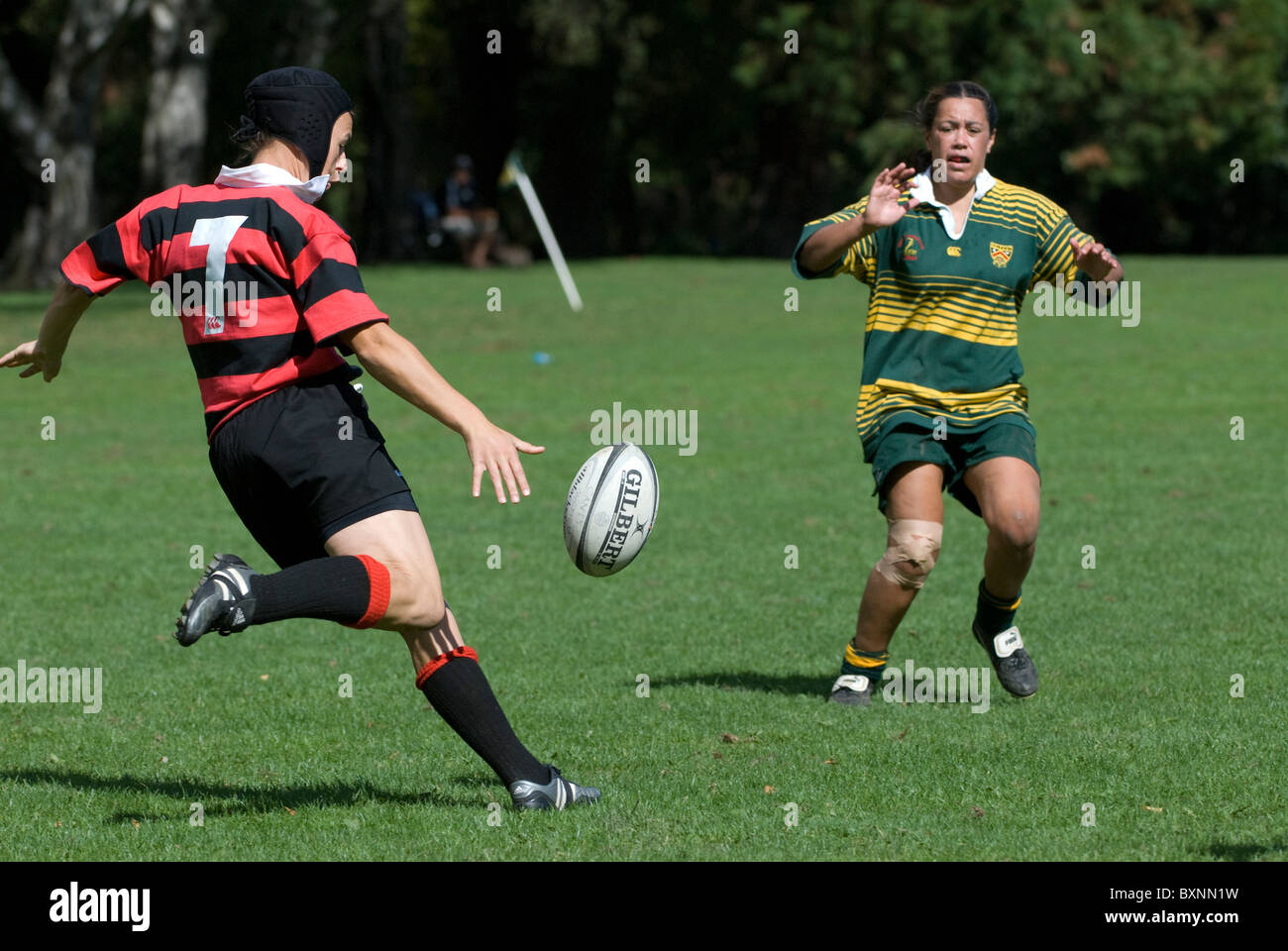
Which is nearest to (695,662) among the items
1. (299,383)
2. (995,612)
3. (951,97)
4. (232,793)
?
(995,612)

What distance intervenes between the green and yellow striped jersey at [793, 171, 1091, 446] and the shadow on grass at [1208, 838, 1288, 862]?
7.01 ft

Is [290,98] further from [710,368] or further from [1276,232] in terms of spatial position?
[1276,232]

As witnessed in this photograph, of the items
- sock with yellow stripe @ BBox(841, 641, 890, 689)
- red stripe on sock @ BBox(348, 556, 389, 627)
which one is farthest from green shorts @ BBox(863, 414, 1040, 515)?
red stripe on sock @ BBox(348, 556, 389, 627)

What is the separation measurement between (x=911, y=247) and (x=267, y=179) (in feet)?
8.65

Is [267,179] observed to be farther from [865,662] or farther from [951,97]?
[865,662]

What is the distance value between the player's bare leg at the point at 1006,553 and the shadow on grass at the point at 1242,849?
1.77 meters

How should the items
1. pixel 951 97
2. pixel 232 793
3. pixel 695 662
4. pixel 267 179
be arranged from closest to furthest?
pixel 267 179 → pixel 232 793 → pixel 951 97 → pixel 695 662

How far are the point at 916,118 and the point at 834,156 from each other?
34.1m

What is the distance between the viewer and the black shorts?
4859mm

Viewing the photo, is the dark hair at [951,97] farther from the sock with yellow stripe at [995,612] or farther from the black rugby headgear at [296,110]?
the black rugby headgear at [296,110]

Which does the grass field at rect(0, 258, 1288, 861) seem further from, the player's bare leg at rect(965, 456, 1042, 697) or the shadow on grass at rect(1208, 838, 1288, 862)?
the player's bare leg at rect(965, 456, 1042, 697)

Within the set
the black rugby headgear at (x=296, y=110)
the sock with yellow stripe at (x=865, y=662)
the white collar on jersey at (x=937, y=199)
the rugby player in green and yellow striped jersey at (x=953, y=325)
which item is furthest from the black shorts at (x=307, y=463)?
the white collar on jersey at (x=937, y=199)

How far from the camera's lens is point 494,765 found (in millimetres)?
5211

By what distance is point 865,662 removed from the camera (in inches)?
267
